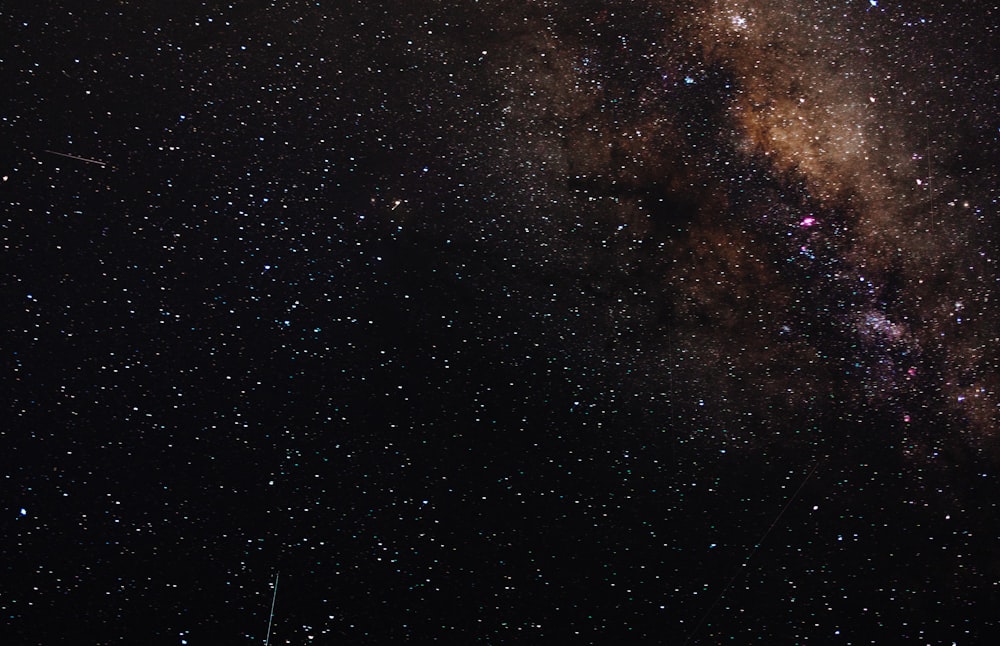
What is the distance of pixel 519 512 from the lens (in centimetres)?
98

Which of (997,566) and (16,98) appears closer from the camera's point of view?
(16,98)

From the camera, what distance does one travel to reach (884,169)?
97 cm

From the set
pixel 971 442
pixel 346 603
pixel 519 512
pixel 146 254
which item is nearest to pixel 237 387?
pixel 146 254

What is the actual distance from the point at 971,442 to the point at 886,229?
0.40m

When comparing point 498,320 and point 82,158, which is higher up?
point 82,158

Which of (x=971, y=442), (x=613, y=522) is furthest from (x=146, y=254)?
(x=971, y=442)

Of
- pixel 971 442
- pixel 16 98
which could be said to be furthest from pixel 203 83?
pixel 971 442

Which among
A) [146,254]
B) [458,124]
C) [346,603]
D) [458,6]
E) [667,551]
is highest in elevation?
[458,6]

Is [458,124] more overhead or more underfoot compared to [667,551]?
more overhead

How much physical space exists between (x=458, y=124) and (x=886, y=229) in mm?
749

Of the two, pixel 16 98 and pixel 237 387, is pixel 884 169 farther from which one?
pixel 16 98

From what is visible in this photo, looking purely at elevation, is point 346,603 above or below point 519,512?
below

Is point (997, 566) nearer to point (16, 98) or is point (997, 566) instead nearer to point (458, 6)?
point (458, 6)

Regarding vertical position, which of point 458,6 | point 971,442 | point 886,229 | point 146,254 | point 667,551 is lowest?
point 667,551
